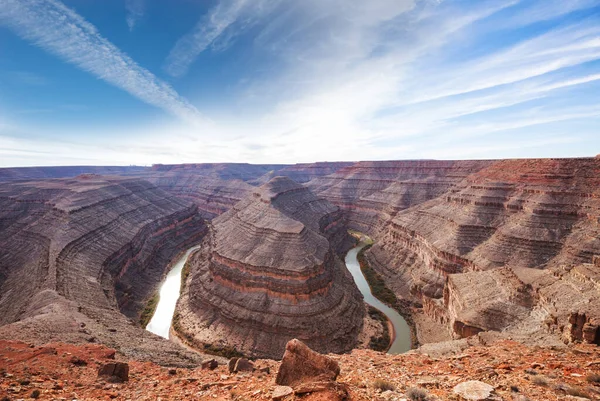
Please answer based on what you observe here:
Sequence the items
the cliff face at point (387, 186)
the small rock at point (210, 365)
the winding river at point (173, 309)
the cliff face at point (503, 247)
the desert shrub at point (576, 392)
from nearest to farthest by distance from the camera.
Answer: the desert shrub at point (576, 392) → the small rock at point (210, 365) → the cliff face at point (503, 247) → the winding river at point (173, 309) → the cliff face at point (387, 186)

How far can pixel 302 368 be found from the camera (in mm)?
11281

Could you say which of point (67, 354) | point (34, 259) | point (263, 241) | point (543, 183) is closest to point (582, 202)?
point (543, 183)

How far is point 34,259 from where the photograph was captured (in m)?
44.8

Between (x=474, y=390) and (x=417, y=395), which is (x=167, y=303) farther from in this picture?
(x=474, y=390)

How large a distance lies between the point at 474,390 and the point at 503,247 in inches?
1752

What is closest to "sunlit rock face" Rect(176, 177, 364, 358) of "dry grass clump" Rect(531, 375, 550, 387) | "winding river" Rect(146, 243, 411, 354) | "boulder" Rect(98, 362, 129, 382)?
"winding river" Rect(146, 243, 411, 354)

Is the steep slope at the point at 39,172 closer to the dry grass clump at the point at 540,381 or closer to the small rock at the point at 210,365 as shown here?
the small rock at the point at 210,365

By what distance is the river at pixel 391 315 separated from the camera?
125ft

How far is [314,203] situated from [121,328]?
201 ft

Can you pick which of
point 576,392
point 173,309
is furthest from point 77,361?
point 173,309

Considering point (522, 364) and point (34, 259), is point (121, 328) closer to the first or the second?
point (34, 259)

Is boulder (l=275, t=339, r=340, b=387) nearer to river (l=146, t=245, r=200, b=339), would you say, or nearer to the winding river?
the winding river

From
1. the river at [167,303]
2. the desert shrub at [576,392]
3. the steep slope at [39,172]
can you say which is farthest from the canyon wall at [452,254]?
the steep slope at [39,172]

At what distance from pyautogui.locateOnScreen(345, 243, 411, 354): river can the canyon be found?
1.56m
